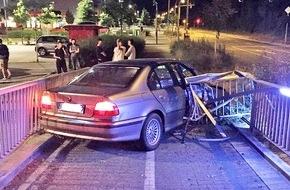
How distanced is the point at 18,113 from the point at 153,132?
218 centimetres

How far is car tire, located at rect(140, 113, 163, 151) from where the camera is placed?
24.8ft

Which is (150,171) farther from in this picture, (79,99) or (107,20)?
(107,20)

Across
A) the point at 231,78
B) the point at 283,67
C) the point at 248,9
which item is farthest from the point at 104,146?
the point at 248,9

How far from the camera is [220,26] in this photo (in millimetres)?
25781

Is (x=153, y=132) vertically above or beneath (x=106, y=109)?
beneath

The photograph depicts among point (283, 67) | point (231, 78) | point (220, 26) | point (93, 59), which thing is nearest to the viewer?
point (231, 78)

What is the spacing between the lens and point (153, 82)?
26.2 feet

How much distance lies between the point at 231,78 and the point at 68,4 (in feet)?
312

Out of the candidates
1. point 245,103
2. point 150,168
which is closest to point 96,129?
point 150,168

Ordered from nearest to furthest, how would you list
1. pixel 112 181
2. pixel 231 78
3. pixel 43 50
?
pixel 112 181 → pixel 231 78 → pixel 43 50

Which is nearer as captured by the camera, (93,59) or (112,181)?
(112,181)

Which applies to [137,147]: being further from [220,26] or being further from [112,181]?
[220,26]

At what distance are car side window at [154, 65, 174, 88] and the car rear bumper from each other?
1.04 m

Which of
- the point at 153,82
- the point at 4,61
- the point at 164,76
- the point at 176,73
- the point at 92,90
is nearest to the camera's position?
the point at 92,90
